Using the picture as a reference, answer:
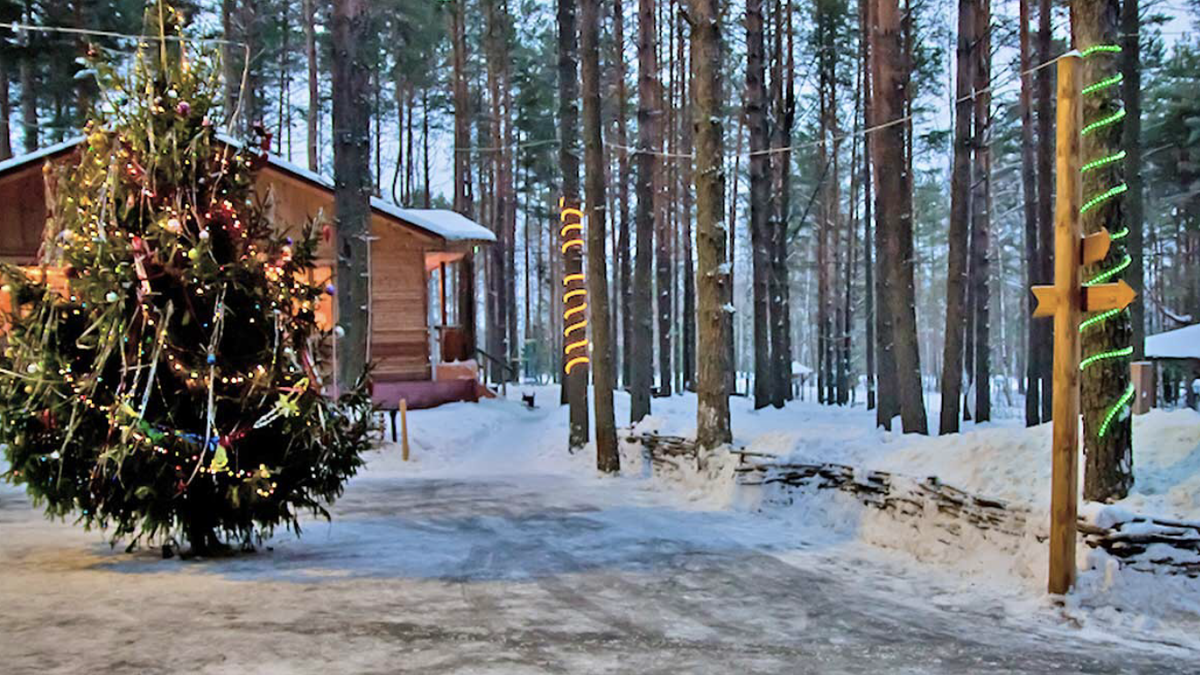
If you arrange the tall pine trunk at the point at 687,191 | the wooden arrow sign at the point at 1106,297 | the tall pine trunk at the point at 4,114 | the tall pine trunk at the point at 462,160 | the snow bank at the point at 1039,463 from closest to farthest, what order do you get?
the wooden arrow sign at the point at 1106,297 < the snow bank at the point at 1039,463 < the tall pine trunk at the point at 4,114 < the tall pine trunk at the point at 462,160 < the tall pine trunk at the point at 687,191

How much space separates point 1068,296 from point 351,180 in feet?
45.1

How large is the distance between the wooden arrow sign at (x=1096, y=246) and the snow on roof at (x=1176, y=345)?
18589 millimetres

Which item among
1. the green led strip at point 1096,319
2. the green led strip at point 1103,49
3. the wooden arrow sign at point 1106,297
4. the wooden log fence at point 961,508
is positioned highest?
the green led strip at point 1103,49

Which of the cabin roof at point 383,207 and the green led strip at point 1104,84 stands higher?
the cabin roof at point 383,207

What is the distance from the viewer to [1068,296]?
21.1 feet

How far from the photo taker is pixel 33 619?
5.73 metres

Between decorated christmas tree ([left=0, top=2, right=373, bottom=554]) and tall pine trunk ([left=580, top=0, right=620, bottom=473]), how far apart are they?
7.89m

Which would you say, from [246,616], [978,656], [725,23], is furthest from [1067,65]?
[725,23]

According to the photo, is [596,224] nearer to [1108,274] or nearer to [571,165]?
[571,165]

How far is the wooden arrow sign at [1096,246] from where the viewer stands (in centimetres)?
629

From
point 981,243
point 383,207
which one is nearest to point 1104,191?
point 981,243


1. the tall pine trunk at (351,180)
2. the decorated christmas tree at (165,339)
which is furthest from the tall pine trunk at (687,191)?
the decorated christmas tree at (165,339)

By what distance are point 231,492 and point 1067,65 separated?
22.3 feet

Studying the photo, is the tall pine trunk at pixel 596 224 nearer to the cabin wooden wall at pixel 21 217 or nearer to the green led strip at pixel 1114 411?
the green led strip at pixel 1114 411
